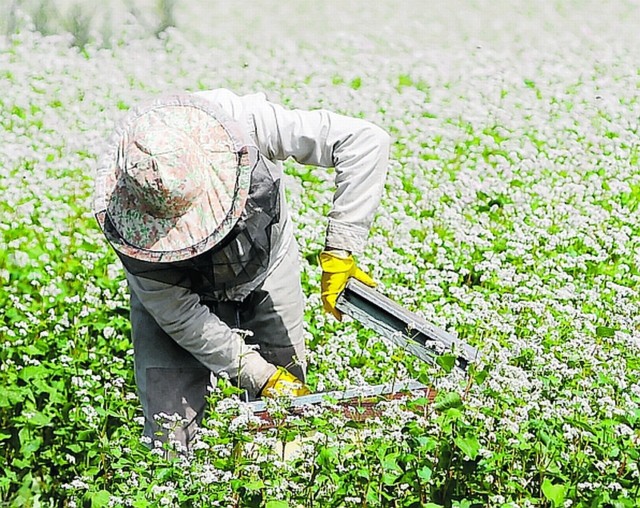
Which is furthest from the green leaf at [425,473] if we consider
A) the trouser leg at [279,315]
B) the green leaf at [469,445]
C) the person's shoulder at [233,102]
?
the person's shoulder at [233,102]

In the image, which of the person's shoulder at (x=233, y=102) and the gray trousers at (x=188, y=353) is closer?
the person's shoulder at (x=233, y=102)

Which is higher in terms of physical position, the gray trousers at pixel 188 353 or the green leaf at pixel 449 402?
the green leaf at pixel 449 402

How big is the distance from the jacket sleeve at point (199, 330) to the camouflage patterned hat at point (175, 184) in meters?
0.37

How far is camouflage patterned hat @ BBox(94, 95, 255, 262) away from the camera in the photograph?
3.24 meters

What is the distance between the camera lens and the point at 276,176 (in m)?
3.89

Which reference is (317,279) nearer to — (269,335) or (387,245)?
(387,245)

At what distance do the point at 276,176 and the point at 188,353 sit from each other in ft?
2.49

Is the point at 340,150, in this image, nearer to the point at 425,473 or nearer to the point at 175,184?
the point at 175,184

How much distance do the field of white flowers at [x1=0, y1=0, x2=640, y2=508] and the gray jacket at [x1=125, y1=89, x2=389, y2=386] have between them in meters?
0.39

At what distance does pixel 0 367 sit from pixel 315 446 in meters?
2.11

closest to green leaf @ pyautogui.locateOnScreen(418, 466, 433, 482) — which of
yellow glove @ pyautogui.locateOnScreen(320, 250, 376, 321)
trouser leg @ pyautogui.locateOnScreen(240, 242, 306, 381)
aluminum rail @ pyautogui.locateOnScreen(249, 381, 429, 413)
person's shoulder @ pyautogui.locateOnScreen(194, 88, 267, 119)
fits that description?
aluminum rail @ pyautogui.locateOnScreen(249, 381, 429, 413)

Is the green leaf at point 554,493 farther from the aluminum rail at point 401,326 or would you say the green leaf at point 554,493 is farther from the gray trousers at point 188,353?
the gray trousers at point 188,353

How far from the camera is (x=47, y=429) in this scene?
419 centimetres

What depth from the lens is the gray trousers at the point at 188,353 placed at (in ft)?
13.4
